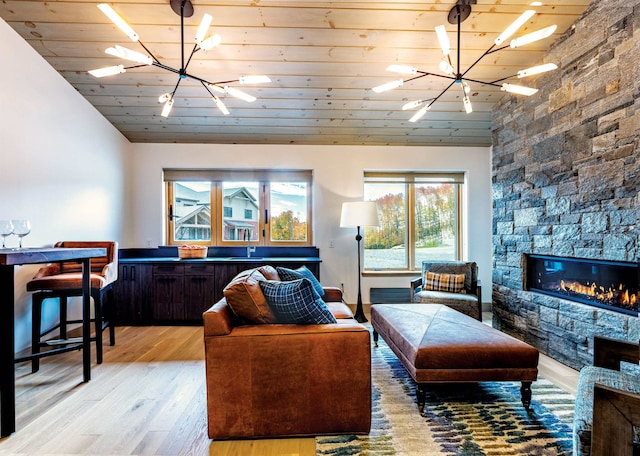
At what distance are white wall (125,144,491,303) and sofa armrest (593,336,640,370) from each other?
283 centimetres

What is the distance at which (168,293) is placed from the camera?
3871mm

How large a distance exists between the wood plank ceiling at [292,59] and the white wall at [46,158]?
204 mm

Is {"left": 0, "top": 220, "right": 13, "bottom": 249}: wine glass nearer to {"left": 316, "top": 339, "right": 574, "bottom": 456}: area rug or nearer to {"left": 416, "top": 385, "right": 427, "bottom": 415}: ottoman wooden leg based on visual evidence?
{"left": 316, "top": 339, "right": 574, "bottom": 456}: area rug

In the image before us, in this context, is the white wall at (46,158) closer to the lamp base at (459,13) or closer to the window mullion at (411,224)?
the lamp base at (459,13)

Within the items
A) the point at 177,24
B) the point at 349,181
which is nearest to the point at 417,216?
the point at 349,181

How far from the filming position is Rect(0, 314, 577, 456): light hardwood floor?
169cm

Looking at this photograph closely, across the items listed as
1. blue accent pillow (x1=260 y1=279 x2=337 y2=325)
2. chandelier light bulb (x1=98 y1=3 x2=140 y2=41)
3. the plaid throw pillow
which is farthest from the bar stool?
the plaid throw pillow

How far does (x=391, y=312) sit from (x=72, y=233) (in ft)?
11.0

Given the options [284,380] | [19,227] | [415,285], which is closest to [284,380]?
[284,380]

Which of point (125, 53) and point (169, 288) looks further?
point (169, 288)

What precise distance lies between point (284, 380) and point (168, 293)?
271cm

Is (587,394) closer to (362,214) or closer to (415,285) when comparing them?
(415,285)

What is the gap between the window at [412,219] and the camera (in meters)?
4.71

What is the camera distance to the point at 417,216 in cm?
479
